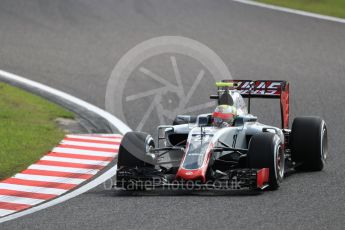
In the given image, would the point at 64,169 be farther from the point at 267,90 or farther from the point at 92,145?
the point at 267,90

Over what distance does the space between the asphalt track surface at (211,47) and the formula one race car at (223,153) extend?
239 mm

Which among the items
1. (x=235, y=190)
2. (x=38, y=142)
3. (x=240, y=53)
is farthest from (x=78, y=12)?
(x=235, y=190)

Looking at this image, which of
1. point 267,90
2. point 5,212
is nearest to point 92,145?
point 267,90

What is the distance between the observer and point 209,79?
22531mm

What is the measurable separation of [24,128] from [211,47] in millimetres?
8940

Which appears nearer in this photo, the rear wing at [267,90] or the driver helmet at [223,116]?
the driver helmet at [223,116]

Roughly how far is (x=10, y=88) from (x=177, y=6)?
9.28 m

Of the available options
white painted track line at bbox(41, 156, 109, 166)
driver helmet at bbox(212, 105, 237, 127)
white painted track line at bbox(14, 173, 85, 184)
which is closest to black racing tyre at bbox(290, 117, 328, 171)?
driver helmet at bbox(212, 105, 237, 127)

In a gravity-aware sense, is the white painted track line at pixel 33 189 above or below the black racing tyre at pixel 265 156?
below

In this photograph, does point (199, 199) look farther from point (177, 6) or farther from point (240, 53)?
point (177, 6)

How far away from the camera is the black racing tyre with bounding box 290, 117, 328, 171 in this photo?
14547mm

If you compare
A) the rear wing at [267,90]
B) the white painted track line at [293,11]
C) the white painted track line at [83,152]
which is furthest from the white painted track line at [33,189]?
the white painted track line at [293,11]

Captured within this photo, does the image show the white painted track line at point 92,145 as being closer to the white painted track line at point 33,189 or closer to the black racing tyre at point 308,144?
the white painted track line at point 33,189

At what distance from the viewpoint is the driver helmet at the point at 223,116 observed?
1391 centimetres
